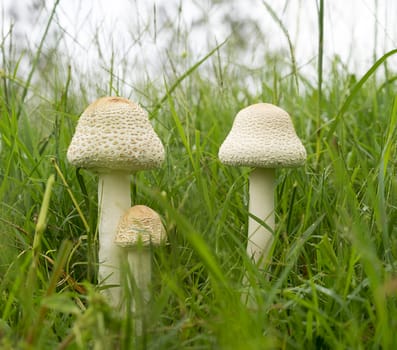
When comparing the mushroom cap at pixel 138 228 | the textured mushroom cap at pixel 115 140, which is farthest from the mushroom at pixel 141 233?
the textured mushroom cap at pixel 115 140

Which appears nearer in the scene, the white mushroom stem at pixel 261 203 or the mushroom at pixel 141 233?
the mushroom at pixel 141 233

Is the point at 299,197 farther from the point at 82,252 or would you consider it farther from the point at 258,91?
the point at 258,91

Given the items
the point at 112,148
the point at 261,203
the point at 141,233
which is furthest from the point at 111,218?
the point at 261,203

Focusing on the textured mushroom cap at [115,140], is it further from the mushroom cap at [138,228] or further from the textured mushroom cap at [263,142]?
the textured mushroom cap at [263,142]

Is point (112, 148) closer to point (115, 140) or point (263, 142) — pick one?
point (115, 140)

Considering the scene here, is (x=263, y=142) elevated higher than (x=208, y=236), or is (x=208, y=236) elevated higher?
(x=263, y=142)

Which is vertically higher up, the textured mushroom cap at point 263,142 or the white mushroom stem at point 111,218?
the textured mushroom cap at point 263,142

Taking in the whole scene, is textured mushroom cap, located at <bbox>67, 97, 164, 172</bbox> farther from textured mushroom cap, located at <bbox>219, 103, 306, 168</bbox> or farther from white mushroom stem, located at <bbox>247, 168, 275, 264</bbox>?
white mushroom stem, located at <bbox>247, 168, 275, 264</bbox>

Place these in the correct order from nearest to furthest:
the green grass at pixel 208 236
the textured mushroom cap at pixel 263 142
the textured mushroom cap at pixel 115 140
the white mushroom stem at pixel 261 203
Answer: the green grass at pixel 208 236, the textured mushroom cap at pixel 115 140, the textured mushroom cap at pixel 263 142, the white mushroom stem at pixel 261 203
